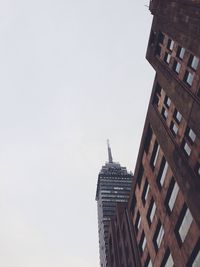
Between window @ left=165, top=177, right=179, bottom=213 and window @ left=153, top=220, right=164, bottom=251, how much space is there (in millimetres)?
2692

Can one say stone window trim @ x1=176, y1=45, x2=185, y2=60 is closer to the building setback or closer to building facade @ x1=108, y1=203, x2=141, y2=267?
the building setback

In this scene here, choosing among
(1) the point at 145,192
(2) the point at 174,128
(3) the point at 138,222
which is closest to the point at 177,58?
(2) the point at 174,128

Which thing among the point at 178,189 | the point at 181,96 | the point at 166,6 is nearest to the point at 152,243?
the point at 178,189

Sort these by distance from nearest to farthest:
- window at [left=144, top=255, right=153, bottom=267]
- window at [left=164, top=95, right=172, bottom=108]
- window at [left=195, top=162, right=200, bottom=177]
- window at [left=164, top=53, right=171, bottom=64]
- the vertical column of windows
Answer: window at [left=195, top=162, right=200, bottom=177] < the vertical column of windows < window at [left=164, top=95, right=172, bottom=108] < window at [left=144, top=255, right=153, bottom=267] < window at [left=164, top=53, right=171, bottom=64]

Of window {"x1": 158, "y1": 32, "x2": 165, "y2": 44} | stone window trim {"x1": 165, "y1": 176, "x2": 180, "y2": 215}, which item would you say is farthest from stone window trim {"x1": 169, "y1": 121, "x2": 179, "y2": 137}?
window {"x1": 158, "y1": 32, "x2": 165, "y2": 44}

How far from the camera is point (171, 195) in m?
38.4

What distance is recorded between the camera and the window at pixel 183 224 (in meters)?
33.6

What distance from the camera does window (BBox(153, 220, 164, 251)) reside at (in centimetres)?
3970

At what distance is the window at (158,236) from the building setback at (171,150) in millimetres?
99

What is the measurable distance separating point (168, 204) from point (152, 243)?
19.5 feet

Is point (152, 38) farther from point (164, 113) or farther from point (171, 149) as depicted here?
point (171, 149)

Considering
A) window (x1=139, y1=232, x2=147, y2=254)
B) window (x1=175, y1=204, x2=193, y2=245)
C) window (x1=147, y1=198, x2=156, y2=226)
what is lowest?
window (x1=175, y1=204, x2=193, y2=245)

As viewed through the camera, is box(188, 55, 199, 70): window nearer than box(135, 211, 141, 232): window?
Yes

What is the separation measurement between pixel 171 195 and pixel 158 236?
522cm
